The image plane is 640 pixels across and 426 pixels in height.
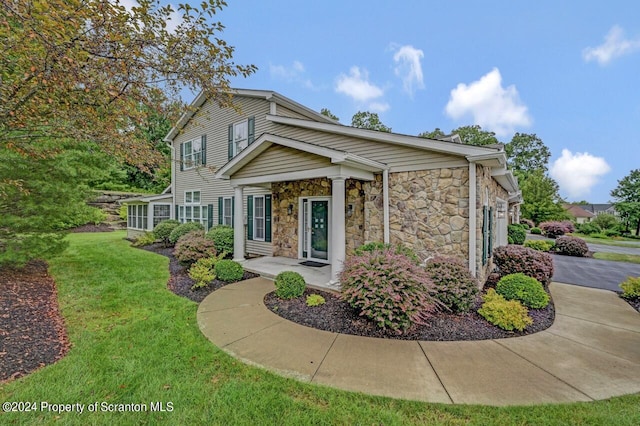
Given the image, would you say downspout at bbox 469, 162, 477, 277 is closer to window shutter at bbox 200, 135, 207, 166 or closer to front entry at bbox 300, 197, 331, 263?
front entry at bbox 300, 197, 331, 263

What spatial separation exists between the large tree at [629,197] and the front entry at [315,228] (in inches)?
1520

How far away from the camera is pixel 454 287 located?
187 inches

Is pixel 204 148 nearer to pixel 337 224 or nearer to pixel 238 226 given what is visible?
pixel 238 226

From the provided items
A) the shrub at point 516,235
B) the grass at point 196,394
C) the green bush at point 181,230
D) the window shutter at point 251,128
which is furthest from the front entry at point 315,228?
the shrub at point 516,235

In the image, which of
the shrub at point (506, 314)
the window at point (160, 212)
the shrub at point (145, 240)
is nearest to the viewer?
the shrub at point (506, 314)

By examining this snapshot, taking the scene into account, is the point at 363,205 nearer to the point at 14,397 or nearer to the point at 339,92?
the point at 14,397

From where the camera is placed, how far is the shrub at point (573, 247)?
12117mm

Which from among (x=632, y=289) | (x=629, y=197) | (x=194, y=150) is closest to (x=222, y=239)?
(x=194, y=150)

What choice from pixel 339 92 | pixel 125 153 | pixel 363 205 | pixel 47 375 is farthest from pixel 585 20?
pixel 47 375

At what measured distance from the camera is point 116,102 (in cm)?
419

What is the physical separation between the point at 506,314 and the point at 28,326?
768 centimetres

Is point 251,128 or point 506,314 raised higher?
point 251,128

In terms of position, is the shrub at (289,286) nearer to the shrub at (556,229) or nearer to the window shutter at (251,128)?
Answer: the window shutter at (251,128)

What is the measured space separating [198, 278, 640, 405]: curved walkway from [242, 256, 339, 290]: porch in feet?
6.29
